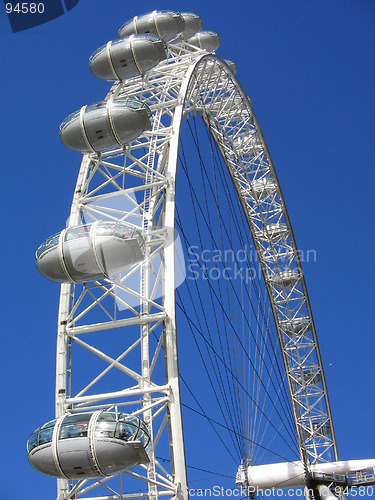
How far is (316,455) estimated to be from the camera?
29109 mm

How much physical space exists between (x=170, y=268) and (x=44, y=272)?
2.95m

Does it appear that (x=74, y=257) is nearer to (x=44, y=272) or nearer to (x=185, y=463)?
(x=44, y=272)

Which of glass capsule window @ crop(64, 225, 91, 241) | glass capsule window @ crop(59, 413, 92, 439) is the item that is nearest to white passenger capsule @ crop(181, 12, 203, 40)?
glass capsule window @ crop(64, 225, 91, 241)

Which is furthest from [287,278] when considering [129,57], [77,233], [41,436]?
[41,436]

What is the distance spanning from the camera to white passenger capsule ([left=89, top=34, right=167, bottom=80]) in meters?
17.6

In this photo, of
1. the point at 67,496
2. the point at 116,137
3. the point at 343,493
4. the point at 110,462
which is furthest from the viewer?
the point at 343,493

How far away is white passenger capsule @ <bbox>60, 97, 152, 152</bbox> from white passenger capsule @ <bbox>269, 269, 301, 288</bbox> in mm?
17180

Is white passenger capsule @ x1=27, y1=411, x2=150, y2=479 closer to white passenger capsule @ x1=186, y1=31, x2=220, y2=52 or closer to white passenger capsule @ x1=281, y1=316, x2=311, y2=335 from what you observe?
white passenger capsule @ x1=186, y1=31, x2=220, y2=52

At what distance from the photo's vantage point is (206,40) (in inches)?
1003

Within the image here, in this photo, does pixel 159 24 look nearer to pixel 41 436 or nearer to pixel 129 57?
pixel 129 57

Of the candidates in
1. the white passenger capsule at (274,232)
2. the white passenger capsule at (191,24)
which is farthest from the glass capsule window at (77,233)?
the white passenger capsule at (274,232)

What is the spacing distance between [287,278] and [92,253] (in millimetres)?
19510

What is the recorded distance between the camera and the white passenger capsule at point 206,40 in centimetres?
2527

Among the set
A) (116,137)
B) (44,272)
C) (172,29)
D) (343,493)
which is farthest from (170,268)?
(343,493)
